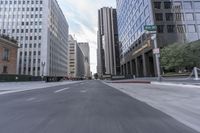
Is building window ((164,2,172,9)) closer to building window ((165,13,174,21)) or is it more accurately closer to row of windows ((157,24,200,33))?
building window ((165,13,174,21))

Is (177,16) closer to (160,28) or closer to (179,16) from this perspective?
(179,16)

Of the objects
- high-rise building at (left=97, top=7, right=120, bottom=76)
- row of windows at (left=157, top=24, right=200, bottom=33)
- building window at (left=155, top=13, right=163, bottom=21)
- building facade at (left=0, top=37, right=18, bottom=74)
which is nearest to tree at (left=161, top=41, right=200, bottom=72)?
row of windows at (left=157, top=24, right=200, bottom=33)

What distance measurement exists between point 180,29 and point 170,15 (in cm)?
529

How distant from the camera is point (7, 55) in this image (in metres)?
43.3

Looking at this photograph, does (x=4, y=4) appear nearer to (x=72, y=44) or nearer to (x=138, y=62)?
(x=138, y=62)

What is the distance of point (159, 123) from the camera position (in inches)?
155

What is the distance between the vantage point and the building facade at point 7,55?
1613 inches

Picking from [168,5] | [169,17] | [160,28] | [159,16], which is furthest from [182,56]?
[168,5]

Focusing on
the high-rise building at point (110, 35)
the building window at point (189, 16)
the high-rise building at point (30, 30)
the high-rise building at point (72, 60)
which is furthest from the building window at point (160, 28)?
the high-rise building at point (72, 60)

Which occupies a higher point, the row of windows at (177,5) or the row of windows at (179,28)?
the row of windows at (177,5)

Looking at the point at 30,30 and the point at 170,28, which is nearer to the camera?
the point at 170,28

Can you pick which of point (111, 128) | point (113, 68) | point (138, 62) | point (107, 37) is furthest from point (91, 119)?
point (107, 37)

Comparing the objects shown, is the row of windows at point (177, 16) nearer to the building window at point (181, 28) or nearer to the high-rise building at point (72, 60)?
the building window at point (181, 28)

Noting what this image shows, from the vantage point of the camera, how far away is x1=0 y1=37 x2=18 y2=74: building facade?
41.0m
